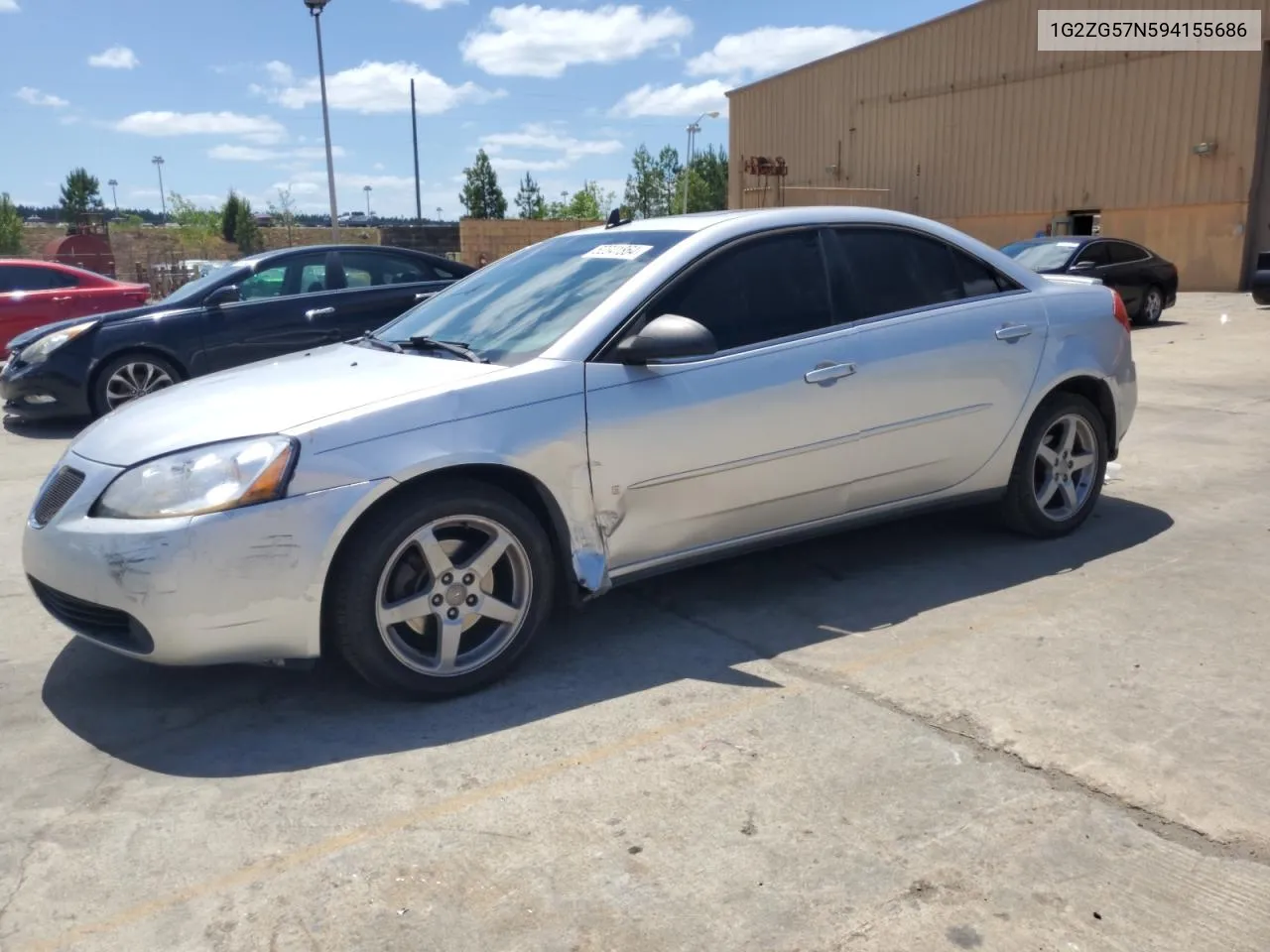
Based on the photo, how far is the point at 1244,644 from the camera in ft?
12.6

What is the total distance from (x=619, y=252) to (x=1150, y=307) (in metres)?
14.6

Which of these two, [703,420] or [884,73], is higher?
[884,73]

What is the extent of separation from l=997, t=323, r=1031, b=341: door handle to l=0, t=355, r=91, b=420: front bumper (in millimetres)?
7497

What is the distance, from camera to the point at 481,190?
6034 cm

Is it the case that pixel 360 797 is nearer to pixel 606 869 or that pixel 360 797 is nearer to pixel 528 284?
pixel 606 869

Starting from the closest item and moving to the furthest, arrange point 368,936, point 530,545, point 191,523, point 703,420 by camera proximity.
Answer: point 368,936
point 191,523
point 530,545
point 703,420

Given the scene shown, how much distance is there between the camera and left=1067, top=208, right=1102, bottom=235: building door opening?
1023 inches

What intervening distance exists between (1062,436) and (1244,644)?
1489 millimetres

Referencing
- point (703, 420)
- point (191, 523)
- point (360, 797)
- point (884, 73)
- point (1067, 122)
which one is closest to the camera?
point (360, 797)

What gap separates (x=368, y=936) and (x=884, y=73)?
32.6 metres

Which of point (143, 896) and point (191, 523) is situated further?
point (191, 523)

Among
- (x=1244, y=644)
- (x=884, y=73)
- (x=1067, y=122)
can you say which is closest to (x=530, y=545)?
(x=1244, y=644)

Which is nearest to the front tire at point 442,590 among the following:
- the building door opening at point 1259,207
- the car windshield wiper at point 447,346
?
the car windshield wiper at point 447,346

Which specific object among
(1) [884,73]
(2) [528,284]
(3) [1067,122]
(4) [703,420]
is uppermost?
(1) [884,73]
